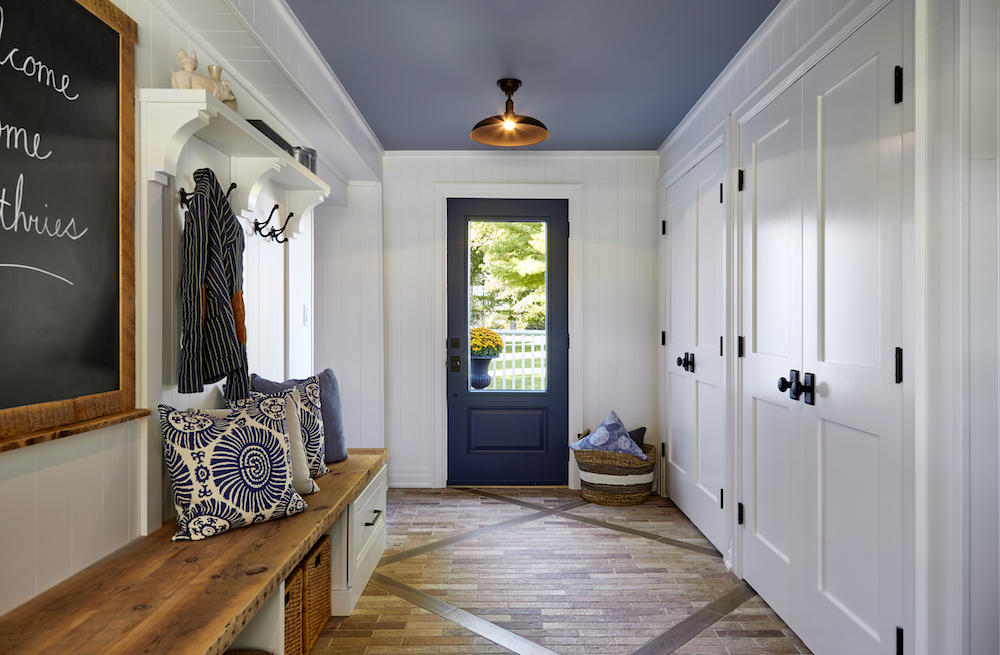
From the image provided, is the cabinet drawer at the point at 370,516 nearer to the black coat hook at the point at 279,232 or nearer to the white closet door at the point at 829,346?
the black coat hook at the point at 279,232

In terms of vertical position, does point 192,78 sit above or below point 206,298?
above

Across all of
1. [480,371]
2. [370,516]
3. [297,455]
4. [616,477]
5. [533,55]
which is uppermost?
[533,55]

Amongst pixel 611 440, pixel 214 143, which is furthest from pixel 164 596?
pixel 611 440

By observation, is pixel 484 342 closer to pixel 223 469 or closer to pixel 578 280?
pixel 578 280

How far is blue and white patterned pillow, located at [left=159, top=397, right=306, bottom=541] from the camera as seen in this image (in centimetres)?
165

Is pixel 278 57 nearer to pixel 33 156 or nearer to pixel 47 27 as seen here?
pixel 47 27

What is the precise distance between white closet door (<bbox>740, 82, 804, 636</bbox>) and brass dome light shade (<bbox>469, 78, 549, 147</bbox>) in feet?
3.23

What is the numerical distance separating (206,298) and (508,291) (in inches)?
103

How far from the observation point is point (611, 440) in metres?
3.80

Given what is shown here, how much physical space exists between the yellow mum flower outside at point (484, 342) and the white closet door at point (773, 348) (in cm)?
193

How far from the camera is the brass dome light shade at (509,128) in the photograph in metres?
2.90

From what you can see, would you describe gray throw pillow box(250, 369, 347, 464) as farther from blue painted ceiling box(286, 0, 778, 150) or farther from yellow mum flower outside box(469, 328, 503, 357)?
yellow mum flower outside box(469, 328, 503, 357)

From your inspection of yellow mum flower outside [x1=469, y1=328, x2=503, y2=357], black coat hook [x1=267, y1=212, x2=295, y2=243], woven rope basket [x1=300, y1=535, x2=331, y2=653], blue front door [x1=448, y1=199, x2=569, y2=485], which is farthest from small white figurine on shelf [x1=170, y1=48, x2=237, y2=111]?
yellow mum flower outside [x1=469, y1=328, x2=503, y2=357]

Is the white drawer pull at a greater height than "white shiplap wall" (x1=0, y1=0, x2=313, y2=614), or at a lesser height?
lesser
